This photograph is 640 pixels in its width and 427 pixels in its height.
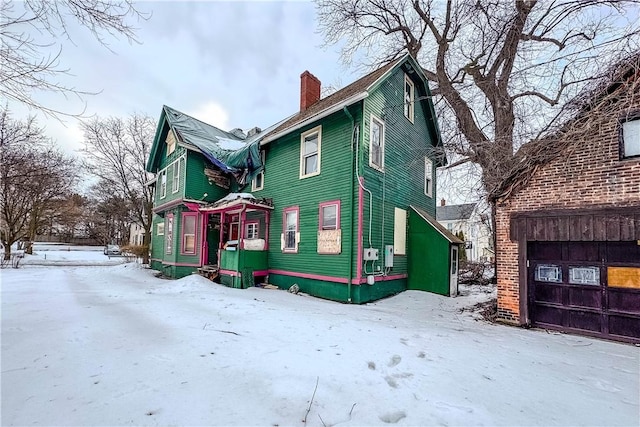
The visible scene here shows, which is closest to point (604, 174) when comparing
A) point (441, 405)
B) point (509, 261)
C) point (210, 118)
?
point (509, 261)

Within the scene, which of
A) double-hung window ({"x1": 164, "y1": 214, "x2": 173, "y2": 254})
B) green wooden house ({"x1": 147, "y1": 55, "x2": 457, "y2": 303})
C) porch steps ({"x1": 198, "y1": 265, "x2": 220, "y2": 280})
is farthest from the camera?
double-hung window ({"x1": 164, "y1": 214, "x2": 173, "y2": 254})

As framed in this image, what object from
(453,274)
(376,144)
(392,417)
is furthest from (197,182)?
(392,417)

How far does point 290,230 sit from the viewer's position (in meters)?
11.6

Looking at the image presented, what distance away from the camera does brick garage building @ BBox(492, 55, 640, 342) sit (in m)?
5.93

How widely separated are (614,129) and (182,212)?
602 inches

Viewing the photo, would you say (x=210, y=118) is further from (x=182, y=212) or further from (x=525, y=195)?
(x=525, y=195)

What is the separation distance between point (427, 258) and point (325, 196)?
451cm

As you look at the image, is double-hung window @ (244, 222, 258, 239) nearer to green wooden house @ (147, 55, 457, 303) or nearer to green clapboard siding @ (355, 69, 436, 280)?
green wooden house @ (147, 55, 457, 303)

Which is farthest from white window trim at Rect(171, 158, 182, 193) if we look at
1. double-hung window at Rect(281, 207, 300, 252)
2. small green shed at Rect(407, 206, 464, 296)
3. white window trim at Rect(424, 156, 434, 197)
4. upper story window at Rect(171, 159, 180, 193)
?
white window trim at Rect(424, 156, 434, 197)

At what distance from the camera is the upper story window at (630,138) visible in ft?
19.4

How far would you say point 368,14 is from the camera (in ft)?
46.5

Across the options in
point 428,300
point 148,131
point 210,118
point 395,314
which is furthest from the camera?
point 148,131

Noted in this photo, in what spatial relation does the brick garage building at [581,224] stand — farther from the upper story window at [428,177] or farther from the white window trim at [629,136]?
the upper story window at [428,177]

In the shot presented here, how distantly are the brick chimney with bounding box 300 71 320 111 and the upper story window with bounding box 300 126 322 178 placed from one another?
3.78 meters
